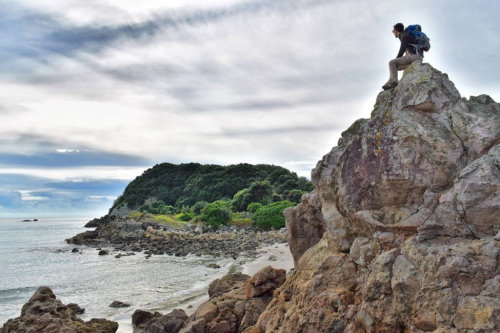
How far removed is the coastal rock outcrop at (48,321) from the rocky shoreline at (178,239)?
21086 mm

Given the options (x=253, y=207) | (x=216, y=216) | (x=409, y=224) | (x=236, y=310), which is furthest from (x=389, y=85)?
(x=253, y=207)

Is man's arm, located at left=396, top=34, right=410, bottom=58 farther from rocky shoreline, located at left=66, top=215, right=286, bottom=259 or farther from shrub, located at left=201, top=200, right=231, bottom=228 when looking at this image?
shrub, located at left=201, top=200, right=231, bottom=228

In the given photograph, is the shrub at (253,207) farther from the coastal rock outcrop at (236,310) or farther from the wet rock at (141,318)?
the coastal rock outcrop at (236,310)

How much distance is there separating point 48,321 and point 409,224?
34.5ft

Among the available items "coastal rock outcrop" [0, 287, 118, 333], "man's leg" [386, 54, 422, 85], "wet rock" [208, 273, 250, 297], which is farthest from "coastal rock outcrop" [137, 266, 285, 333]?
"man's leg" [386, 54, 422, 85]

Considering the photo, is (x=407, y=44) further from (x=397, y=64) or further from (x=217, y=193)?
(x=217, y=193)

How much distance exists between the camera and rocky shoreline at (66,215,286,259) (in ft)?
136

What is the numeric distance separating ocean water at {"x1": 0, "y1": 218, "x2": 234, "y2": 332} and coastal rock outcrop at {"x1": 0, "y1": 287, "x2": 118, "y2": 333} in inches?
64.9

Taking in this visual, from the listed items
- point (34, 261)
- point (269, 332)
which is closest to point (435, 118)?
point (269, 332)

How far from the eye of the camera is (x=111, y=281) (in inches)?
1066

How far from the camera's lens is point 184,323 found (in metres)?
12.8

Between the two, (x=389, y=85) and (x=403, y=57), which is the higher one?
(x=403, y=57)

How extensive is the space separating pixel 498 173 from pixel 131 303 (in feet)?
58.2

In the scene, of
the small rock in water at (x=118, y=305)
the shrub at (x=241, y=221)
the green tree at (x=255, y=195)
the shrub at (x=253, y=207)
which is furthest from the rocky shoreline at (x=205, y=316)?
the green tree at (x=255, y=195)
